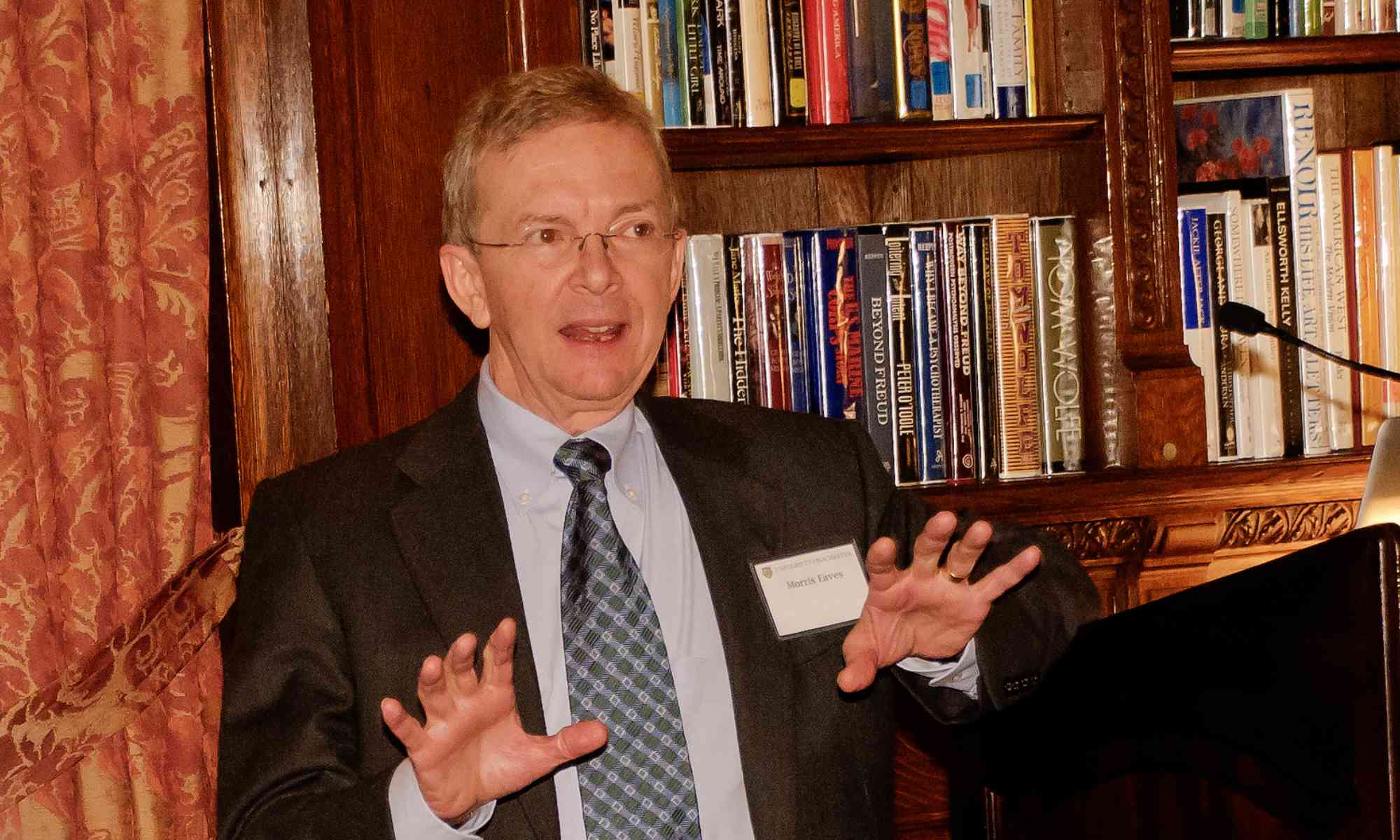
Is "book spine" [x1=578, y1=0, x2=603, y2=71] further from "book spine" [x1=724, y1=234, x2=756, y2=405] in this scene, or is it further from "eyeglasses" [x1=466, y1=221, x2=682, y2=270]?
"eyeglasses" [x1=466, y1=221, x2=682, y2=270]

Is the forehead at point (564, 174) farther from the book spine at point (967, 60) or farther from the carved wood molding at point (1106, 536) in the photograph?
the carved wood molding at point (1106, 536)

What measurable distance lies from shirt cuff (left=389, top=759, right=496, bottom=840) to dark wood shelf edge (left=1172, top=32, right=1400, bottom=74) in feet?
5.29

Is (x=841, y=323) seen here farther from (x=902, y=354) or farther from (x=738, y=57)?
(x=738, y=57)

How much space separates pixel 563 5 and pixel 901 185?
0.72m

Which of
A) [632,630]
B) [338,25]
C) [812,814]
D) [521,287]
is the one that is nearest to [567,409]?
[521,287]

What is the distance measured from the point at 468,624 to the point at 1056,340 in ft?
3.67

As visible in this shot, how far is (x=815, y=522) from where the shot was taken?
1735 millimetres

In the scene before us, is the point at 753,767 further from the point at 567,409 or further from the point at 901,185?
the point at 901,185

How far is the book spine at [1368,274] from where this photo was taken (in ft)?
7.23

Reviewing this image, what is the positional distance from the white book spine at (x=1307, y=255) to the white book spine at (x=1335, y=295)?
0.4 inches

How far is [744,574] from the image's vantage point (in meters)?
1.66

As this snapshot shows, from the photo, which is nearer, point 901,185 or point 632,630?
point 632,630

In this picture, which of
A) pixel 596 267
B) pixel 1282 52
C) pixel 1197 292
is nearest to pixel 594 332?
pixel 596 267

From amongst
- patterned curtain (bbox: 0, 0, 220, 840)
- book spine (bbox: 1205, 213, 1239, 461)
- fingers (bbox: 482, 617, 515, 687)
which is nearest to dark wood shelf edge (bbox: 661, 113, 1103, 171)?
book spine (bbox: 1205, 213, 1239, 461)
